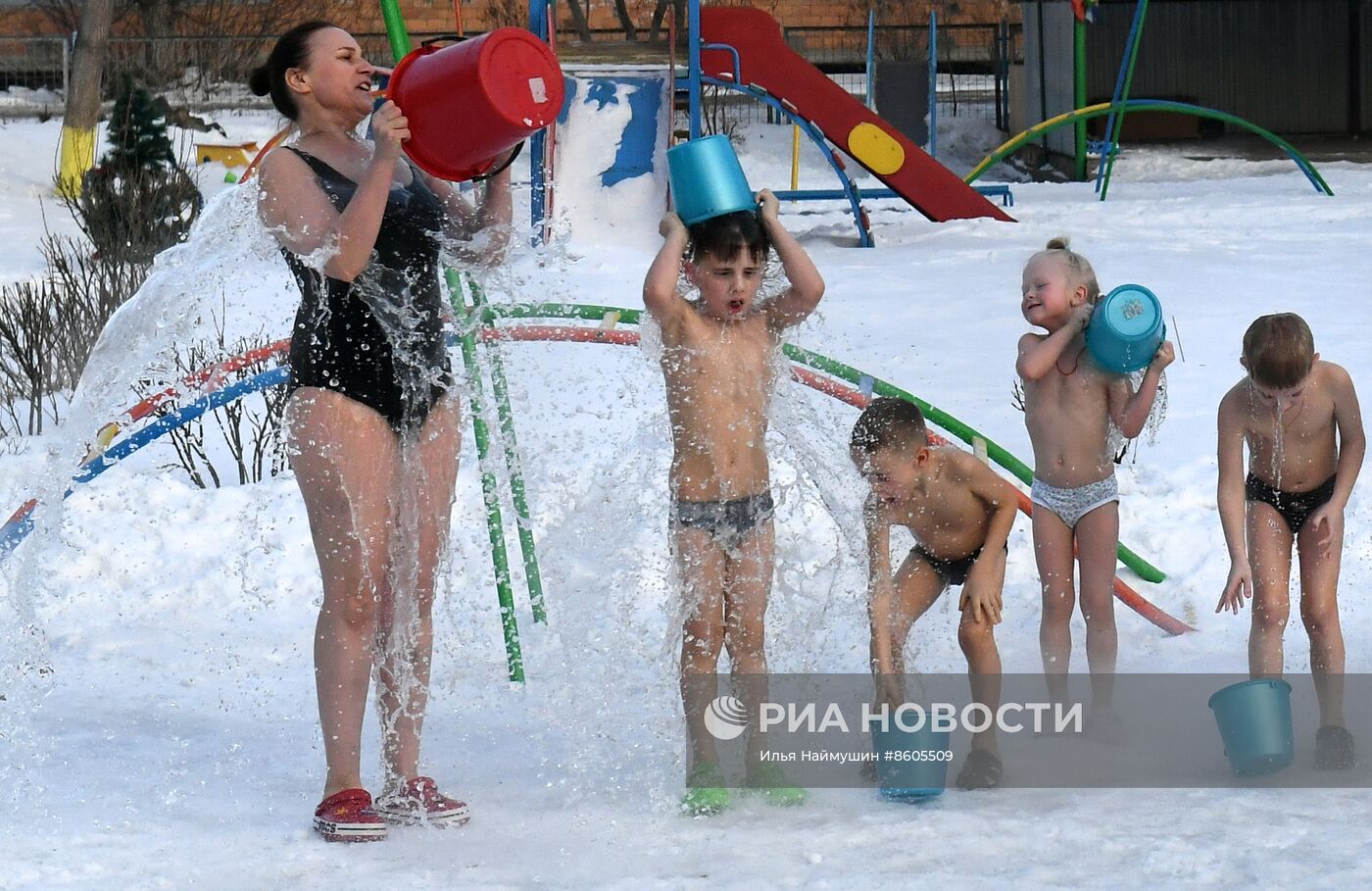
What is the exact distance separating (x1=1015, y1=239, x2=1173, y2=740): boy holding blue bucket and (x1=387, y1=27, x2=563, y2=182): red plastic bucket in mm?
1442

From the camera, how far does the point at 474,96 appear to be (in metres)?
3.15

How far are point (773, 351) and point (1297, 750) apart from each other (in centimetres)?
152

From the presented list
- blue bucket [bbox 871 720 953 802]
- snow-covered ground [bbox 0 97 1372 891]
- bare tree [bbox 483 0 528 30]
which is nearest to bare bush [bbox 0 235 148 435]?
snow-covered ground [bbox 0 97 1372 891]

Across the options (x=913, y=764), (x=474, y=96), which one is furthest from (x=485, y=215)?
(x=913, y=764)

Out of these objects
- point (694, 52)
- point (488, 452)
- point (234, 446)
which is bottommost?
point (234, 446)

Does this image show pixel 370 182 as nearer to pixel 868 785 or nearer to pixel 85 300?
pixel 868 785

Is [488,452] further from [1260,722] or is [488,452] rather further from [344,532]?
[1260,722]

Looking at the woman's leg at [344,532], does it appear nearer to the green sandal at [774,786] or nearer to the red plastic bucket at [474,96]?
the red plastic bucket at [474,96]

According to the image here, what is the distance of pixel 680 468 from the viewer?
3.55 meters

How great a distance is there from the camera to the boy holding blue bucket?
4035 millimetres

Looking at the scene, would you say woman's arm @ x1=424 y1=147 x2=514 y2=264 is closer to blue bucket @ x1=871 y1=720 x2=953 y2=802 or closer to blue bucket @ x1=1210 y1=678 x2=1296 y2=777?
blue bucket @ x1=871 y1=720 x2=953 y2=802

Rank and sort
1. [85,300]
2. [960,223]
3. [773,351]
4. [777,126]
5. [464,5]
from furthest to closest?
[464,5], [777,126], [960,223], [85,300], [773,351]

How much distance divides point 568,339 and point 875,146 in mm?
7814

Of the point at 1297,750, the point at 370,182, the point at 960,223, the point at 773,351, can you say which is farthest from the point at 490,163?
the point at 960,223
